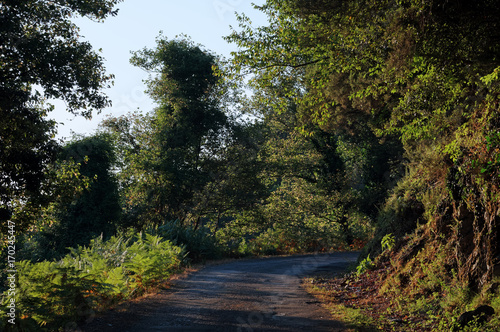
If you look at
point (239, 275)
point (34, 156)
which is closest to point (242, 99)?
point (239, 275)

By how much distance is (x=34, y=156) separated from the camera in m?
12.0

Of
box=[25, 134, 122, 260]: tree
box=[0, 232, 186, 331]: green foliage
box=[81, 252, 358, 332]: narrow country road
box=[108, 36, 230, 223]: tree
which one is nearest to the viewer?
box=[0, 232, 186, 331]: green foliage

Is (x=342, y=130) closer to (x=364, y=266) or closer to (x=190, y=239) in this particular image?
(x=190, y=239)

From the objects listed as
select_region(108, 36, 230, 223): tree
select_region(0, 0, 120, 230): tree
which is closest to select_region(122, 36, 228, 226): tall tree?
select_region(108, 36, 230, 223): tree

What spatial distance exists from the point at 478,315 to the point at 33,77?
1278cm

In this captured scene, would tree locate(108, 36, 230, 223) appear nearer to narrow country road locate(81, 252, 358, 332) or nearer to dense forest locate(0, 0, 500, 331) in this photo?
dense forest locate(0, 0, 500, 331)


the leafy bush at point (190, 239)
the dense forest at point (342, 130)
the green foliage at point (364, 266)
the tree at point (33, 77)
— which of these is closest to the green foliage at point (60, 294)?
the dense forest at point (342, 130)

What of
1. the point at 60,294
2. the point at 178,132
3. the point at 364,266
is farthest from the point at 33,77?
the point at 178,132

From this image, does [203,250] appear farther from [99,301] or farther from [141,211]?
[99,301]

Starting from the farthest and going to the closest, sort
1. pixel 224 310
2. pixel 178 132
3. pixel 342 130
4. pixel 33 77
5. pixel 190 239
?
pixel 178 132 → pixel 342 130 → pixel 190 239 → pixel 33 77 → pixel 224 310

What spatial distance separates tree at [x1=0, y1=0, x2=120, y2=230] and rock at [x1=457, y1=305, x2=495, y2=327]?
1129 centimetres

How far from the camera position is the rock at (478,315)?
21.8ft

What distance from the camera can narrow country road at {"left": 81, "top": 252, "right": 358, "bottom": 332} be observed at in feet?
25.0

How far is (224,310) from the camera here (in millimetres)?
9039
